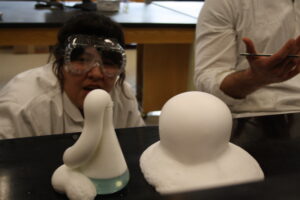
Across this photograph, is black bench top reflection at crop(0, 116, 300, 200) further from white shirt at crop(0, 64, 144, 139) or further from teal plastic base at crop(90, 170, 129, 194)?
white shirt at crop(0, 64, 144, 139)

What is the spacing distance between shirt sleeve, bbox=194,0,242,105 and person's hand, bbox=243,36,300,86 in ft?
0.79

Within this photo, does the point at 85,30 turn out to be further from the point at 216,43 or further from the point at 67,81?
the point at 216,43

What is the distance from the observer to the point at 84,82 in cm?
107

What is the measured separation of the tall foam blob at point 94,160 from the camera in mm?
500

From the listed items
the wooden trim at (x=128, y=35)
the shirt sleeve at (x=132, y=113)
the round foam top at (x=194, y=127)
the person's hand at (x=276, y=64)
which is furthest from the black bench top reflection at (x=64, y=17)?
the round foam top at (x=194, y=127)

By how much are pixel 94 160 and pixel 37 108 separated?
63 cm

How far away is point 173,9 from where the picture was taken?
2572mm

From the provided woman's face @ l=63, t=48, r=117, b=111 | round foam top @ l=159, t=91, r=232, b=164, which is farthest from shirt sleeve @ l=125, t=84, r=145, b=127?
round foam top @ l=159, t=91, r=232, b=164

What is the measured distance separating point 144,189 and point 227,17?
84 cm

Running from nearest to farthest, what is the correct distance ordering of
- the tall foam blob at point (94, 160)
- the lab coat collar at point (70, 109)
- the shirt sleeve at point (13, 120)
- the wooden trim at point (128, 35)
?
1. the tall foam blob at point (94, 160)
2. the shirt sleeve at point (13, 120)
3. the lab coat collar at point (70, 109)
4. the wooden trim at point (128, 35)

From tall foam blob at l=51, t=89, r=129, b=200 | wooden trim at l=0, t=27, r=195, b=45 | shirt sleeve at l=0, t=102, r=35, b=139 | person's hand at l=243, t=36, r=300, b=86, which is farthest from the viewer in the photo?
Result: wooden trim at l=0, t=27, r=195, b=45

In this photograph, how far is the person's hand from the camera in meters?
0.85

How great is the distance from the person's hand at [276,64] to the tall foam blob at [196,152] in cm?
36

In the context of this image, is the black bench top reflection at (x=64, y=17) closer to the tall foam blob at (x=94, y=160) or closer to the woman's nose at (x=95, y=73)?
the woman's nose at (x=95, y=73)
